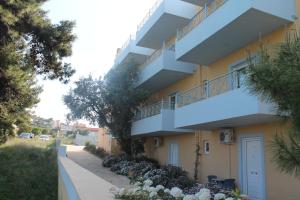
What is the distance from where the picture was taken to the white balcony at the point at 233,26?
10641 millimetres

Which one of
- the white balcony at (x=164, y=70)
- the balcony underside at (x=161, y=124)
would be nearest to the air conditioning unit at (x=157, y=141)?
the balcony underside at (x=161, y=124)

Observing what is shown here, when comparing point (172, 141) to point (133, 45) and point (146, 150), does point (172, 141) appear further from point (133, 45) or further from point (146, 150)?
point (133, 45)

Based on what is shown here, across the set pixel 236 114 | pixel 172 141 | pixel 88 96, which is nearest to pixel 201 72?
pixel 172 141

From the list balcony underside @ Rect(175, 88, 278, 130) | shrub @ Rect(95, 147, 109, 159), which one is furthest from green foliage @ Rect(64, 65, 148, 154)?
balcony underside @ Rect(175, 88, 278, 130)

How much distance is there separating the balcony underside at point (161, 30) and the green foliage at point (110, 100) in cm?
197

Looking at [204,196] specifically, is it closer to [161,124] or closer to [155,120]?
[161,124]

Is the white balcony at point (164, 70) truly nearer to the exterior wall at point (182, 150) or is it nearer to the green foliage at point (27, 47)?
the exterior wall at point (182, 150)

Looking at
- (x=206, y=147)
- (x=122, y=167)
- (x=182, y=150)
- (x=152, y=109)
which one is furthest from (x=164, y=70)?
(x=122, y=167)

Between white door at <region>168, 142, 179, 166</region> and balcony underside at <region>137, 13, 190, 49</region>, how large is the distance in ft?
22.0

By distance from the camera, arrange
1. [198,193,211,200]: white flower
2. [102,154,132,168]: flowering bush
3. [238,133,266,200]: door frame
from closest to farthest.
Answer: [198,193,211,200]: white flower
[238,133,266,200]: door frame
[102,154,132,168]: flowering bush

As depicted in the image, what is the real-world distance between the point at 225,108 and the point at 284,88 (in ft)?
24.6

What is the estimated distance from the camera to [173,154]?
65.3 feet

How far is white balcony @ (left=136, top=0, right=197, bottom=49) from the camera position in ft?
59.0

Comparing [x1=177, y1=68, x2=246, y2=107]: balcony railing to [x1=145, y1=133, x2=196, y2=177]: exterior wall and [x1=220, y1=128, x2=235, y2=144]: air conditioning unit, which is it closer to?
[x1=220, y1=128, x2=235, y2=144]: air conditioning unit
